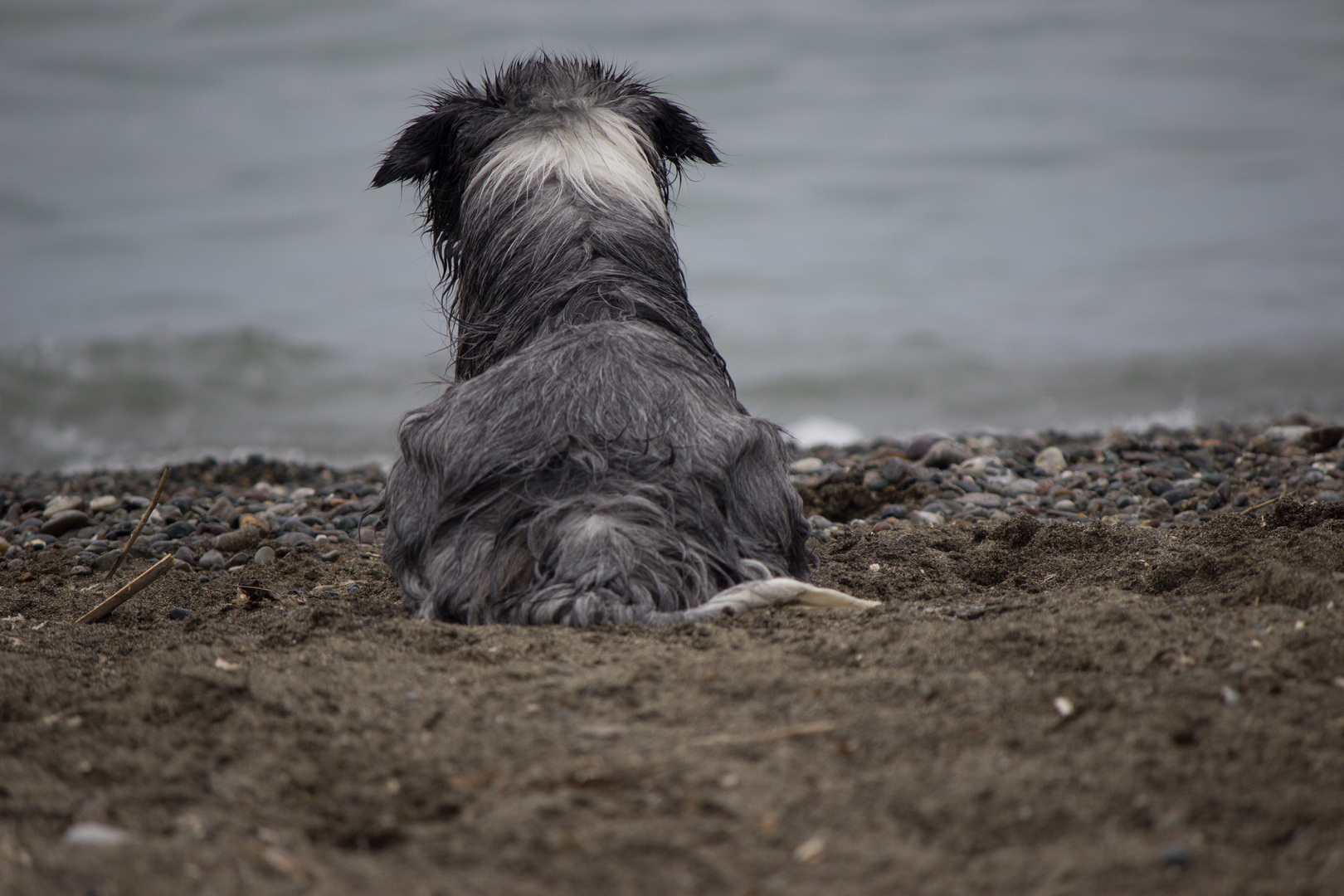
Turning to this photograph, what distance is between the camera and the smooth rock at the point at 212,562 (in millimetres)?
5341

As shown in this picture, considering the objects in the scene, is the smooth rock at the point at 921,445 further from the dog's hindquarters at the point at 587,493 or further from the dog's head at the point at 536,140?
the dog's hindquarters at the point at 587,493

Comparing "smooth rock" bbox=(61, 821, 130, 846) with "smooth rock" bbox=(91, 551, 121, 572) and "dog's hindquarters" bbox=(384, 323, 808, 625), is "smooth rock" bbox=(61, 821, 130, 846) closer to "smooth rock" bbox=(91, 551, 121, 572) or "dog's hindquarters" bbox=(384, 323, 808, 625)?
"dog's hindquarters" bbox=(384, 323, 808, 625)

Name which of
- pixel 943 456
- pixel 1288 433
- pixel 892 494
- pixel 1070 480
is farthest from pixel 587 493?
pixel 1288 433

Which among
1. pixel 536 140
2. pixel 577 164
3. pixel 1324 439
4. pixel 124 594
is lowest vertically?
pixel 124 594

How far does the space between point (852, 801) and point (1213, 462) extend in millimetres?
5797

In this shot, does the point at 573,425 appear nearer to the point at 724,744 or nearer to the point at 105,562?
the point at 724,744

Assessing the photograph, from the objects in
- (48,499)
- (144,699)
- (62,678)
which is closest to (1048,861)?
(144,699)

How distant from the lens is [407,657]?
10.4 feet

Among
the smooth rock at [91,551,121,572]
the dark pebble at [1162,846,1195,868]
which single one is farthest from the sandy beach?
the smooth rock at [91,551,121,572]

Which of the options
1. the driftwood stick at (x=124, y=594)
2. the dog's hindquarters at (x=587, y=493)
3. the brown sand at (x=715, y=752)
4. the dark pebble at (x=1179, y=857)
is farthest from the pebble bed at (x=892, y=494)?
the dark pebble at (x=1179, y=857)

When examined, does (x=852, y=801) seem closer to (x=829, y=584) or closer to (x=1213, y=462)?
(x=829, y=584)

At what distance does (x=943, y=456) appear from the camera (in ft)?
23.6

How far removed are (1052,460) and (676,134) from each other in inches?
138

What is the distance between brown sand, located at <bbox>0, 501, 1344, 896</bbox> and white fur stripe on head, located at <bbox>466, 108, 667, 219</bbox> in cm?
226
